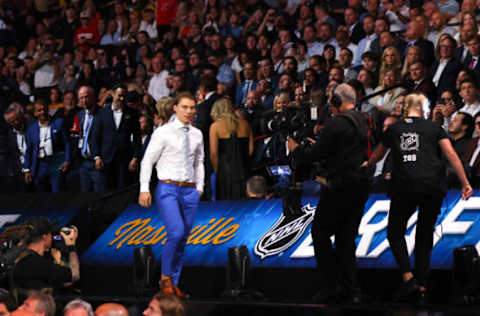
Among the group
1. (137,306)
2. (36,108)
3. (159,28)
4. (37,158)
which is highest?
(159,28)

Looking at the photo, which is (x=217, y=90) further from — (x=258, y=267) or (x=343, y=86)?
(x=343, y=86)

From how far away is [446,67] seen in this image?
27.1ft

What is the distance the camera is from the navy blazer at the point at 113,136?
9281mm

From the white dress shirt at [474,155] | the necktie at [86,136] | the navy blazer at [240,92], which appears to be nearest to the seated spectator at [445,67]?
the white dress shirt at [474,155]

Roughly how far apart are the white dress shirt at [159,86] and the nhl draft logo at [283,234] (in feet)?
15.3

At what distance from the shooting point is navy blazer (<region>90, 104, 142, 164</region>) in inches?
365

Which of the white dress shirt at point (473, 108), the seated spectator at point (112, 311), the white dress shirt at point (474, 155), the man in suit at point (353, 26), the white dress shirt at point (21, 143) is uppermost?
the man in suit at point (353, 26)

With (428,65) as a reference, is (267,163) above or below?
below

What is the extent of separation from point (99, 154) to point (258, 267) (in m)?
3.09

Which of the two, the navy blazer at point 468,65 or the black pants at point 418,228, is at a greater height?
the navy blazer at point 468,65

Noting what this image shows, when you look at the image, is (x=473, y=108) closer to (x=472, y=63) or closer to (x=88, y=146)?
(x=472, y=63)

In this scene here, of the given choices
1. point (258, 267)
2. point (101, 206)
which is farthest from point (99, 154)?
point (258, 267)

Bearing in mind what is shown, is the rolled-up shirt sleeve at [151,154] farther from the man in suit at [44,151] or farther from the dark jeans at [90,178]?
the man in suit at [44,151]

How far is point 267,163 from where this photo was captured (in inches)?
334
